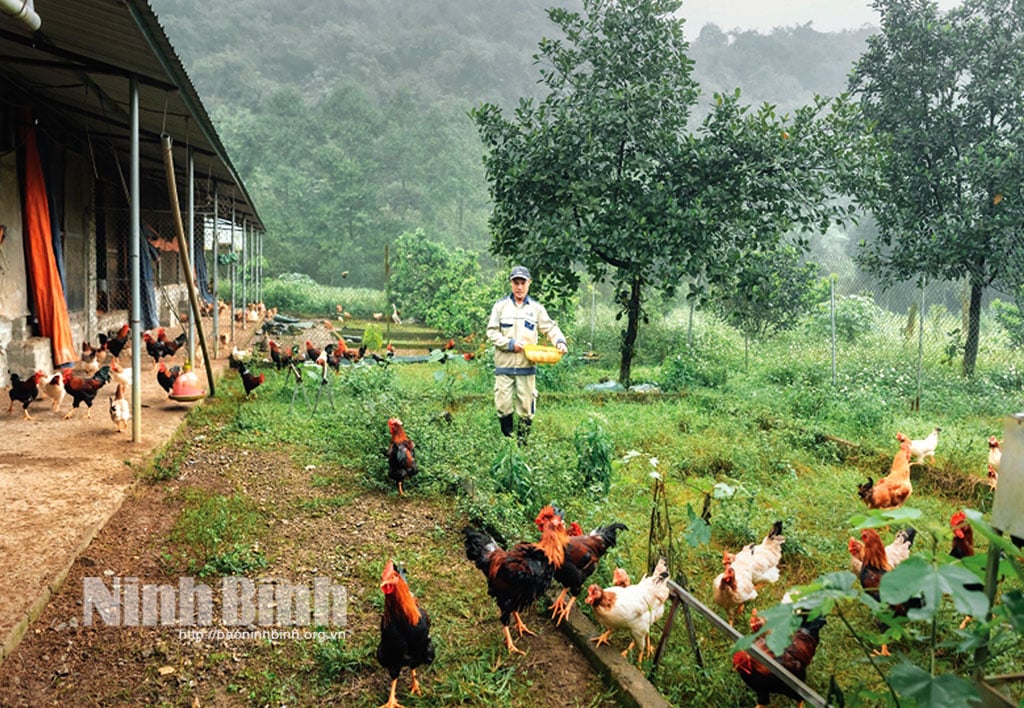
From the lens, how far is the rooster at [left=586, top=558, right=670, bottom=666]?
2873 mm

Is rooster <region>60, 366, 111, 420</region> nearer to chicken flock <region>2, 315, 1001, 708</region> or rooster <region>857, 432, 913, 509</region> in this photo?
chicken flock <region>2, 315, 1001, 708</region>

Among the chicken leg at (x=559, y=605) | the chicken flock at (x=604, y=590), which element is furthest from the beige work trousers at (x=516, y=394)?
the chicken leg at (x=559, y=605)

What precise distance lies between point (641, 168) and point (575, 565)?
694 cm

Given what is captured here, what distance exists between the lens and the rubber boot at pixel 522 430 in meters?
5.88

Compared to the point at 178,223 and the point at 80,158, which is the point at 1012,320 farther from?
the point at 80,158

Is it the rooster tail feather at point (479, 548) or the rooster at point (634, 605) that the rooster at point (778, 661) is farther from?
the rooster tail feather at point (479, 548)

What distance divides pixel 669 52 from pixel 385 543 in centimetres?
821

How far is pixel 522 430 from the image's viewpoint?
636cm

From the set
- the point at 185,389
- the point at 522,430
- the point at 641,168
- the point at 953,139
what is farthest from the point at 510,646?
the point at 953,139

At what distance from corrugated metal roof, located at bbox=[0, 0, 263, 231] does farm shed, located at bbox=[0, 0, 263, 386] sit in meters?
0.01

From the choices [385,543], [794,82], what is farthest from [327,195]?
[794,82]

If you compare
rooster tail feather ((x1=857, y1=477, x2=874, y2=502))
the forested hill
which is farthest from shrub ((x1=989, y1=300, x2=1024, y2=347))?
the forested hill

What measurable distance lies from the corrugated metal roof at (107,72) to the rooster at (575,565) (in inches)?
151

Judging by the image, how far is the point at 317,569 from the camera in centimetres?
370
